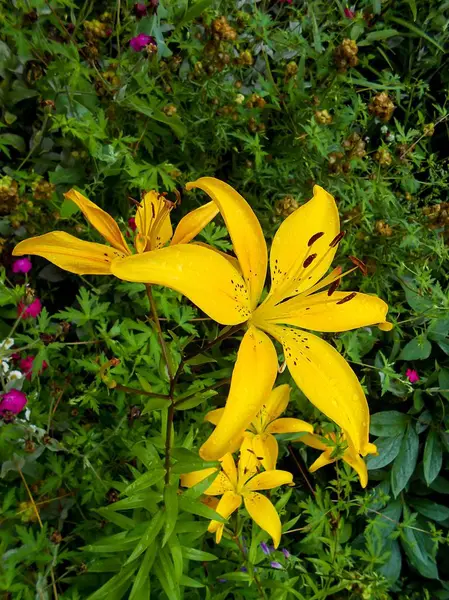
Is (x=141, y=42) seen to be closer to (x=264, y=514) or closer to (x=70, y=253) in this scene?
(x=70, y=253)

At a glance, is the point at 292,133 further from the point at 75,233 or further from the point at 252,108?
the point at 75,233

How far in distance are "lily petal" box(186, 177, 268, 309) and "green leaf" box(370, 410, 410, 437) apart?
3.55 ft

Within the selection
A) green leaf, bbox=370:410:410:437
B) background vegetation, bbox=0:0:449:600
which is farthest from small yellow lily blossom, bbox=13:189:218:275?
green leaf, bbox=370:410:410:437

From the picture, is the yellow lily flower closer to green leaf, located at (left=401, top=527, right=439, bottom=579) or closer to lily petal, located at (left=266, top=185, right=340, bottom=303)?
lily petal, located at (left=266, top=185, right=340, bottom=303)

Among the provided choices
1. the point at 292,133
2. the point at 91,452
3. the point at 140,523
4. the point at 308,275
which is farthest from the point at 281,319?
the point at 292,133

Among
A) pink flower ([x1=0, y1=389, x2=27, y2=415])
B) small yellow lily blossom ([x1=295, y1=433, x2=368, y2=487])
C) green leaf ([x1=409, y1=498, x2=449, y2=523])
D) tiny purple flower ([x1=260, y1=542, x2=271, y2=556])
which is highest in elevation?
pink flower ([x1=0, y1=389, x2=27, y2=415])

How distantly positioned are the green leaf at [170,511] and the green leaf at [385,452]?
3.17 feet

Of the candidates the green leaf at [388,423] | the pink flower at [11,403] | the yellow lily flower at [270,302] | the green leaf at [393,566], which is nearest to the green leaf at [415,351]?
the green leaf at [388,423]

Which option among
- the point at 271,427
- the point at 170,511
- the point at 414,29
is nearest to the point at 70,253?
the point at 170,511

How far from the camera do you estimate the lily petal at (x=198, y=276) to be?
559mm

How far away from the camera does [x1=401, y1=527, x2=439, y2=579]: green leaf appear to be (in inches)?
63.9

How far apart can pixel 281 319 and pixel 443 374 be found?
3.53ft

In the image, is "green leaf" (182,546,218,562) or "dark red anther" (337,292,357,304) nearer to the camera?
"dark red anther" (337,292,357,304)

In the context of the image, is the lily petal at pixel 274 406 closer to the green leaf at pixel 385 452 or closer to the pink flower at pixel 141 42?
the green leaf at pixel 385 452
